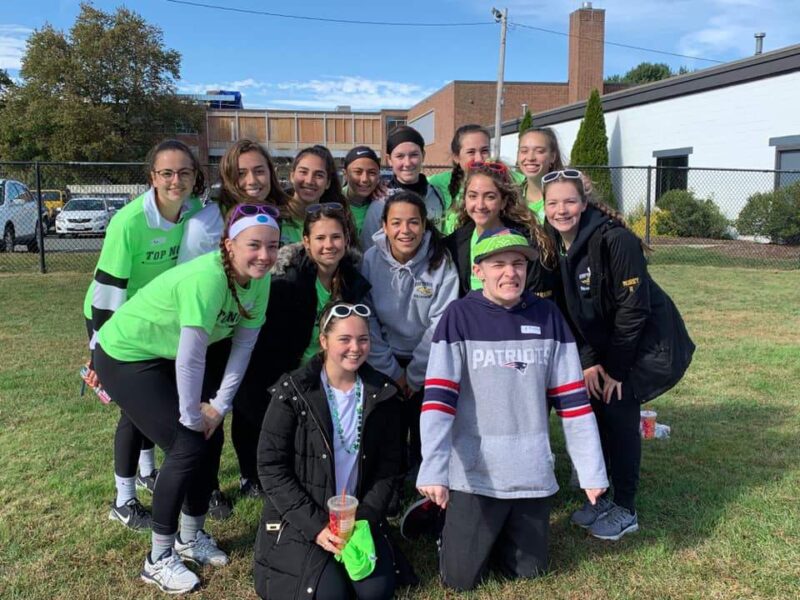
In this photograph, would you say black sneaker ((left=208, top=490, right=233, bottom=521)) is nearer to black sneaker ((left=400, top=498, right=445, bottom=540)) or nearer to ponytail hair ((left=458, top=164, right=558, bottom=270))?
black sneaker ((left=400, top=498, right=445, bottom=540))

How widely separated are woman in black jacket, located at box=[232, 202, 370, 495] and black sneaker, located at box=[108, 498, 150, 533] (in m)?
0.86

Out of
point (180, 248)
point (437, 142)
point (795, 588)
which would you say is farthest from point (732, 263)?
point (437, 142)

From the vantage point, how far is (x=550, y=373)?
10.4ft

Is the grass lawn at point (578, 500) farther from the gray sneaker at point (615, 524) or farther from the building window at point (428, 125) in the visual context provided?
the building window at point (428, 125)

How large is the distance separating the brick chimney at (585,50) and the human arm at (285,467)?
36.7 meters

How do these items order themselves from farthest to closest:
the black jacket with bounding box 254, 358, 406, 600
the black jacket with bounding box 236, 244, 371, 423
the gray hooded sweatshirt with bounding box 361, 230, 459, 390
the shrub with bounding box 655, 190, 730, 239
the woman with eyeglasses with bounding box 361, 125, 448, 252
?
the shrub with bounding box 655, 190, 730, 239
the woman with eyeglasses with bounding box 361, 125, 448, 252
the gray hooded sweatshirt with bounding box 361, 230, 459, 390
the black jacket with bounding box 236, 244, 371, 423
the black jacket with bounding box 254, 358, 406, 600

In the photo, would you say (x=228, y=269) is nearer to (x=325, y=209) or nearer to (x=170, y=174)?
(x=325, y=209)

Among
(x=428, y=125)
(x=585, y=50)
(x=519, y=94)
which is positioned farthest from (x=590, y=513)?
(x=428, y=125)

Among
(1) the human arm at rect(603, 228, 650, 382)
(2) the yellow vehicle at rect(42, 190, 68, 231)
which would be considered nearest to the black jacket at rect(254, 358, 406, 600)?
(1) the human arm at rect(603, 228, 650, 382)

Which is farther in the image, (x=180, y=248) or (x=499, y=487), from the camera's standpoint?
(x=180, y=248)

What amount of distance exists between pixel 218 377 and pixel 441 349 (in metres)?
1.13

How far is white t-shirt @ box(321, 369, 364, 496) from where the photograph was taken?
3.06 meters

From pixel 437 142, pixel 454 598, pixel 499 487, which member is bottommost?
pixel 454 598

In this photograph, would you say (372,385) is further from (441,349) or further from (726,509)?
(726,509)
